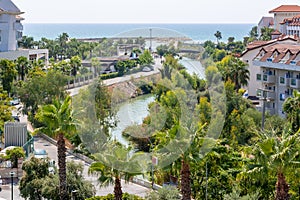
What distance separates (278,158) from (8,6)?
5600 cm

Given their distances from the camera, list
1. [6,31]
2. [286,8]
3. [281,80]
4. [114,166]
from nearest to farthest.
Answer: [114,166] < [281,80] < [6,31] < [286,8]

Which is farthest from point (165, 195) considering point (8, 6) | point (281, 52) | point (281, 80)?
point (8, 6)

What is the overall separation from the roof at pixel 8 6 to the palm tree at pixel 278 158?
54285 millimetres

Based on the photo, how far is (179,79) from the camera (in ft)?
95.6

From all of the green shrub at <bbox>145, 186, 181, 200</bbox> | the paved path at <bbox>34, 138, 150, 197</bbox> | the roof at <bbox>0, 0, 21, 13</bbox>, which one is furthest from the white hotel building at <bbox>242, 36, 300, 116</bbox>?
the roof at <bbox>0, 0, 21, 13</bbox>

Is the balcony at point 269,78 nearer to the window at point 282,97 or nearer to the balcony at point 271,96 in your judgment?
the balcony at point 271,96

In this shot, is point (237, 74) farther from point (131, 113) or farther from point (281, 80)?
point (131, 113)

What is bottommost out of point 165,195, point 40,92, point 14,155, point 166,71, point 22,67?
point 14,155

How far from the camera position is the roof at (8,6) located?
227 ft

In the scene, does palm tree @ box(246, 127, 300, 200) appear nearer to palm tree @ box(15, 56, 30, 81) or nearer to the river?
the river

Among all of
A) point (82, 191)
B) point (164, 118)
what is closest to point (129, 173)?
point (82, 191)

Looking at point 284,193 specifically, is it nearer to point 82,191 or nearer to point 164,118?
point 82,191

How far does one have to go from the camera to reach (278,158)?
18719 millimetres

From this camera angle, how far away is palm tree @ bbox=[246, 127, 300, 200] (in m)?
18.8
